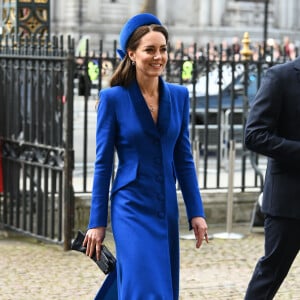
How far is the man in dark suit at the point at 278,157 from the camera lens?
550 centimetres

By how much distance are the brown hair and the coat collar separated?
0.14 ft

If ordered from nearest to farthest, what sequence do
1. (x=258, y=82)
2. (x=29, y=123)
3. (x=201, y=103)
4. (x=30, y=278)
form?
1. (x=30, y=278)
2. (x=29, y=123)
3. (x=258, y=82)
4. (x=201, y=103)

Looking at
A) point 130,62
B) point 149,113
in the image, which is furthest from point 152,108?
point 130,62

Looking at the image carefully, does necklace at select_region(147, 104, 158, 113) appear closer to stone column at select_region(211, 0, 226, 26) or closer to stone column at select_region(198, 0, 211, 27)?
stone column at select_region(211, 0, 226, 26)

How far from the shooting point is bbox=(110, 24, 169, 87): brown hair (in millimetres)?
5137

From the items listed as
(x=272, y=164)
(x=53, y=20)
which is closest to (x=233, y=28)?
(x=53, y=20)

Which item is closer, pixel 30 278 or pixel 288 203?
pixel 288 203

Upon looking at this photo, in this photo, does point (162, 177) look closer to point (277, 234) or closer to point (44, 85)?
point (277, 234)

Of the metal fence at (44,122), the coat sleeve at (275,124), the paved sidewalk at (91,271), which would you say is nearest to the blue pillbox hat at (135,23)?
the coat sleeve at (275,124)

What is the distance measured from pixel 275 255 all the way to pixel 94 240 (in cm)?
102

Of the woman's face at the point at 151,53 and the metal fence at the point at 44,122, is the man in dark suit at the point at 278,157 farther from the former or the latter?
the metal fence at the point at 44,122

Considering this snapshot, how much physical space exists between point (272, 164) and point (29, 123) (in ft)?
14.1

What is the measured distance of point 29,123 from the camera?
31.4ft

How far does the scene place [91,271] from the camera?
8344 mm
